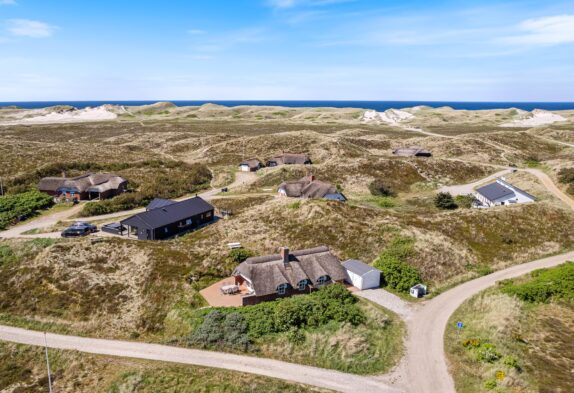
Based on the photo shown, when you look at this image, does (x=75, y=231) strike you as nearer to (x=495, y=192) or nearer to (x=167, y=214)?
(x=167, y=214)

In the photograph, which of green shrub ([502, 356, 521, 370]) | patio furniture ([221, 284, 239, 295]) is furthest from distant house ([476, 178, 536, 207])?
patio furniture ([221, 284, 239, 295])

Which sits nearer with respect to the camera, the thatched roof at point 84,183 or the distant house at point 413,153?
the thatched roof at point 84,183

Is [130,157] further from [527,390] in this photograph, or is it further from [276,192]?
[527,390]

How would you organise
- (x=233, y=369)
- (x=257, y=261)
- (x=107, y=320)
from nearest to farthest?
(x=233, y=369)
(x=107, y=320)
(x=257, y=261)

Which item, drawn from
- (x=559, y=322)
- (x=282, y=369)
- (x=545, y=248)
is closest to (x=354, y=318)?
(x=282, y=369)

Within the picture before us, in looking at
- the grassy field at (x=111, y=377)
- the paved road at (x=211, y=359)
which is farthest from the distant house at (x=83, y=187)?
the grassy field at (x=111, y=377)

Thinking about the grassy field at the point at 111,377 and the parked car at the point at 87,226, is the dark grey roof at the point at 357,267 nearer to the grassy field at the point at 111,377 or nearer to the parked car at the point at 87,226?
the grassy field at the point at 111,377

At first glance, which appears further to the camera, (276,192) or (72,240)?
(276,192)
